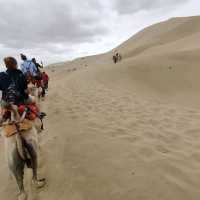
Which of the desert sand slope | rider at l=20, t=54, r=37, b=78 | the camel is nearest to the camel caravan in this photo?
the camel

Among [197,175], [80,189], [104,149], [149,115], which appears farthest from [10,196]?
[149,115]

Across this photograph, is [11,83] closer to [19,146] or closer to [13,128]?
[13,128]

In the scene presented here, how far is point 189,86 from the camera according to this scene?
1436 cm

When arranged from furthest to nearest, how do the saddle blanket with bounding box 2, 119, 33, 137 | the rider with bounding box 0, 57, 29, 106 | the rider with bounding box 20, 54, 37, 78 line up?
the rider with bounding box 20, 54, 37, 78 < the rider with bounding box 0, 57, 29, 106 < the saddle blanket with bounding box 2, 119, 33, 137

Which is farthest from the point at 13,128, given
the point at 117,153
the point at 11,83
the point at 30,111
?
the point at 117,153

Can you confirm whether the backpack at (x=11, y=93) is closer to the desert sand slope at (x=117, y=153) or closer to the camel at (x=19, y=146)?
the camel at (x=19, y=146)

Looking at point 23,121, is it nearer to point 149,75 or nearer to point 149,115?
point 149,115

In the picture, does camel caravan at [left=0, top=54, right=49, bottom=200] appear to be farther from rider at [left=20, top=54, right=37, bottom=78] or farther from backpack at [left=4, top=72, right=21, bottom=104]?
rider at [left=20, top=54, right=37, bottom=78]

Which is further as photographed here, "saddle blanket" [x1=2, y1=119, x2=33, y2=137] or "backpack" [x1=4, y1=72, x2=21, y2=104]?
"backpack" [x1=4, y1=72, x2=21, y2=104]

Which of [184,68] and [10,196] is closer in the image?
[10,196]

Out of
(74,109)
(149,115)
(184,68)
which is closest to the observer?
(149,115)

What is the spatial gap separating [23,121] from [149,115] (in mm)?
4706

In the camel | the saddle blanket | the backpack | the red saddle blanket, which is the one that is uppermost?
the backpack

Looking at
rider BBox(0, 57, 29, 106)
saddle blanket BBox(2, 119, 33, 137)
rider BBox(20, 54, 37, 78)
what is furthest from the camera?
rider BBox(20, 54, 37, 78)
